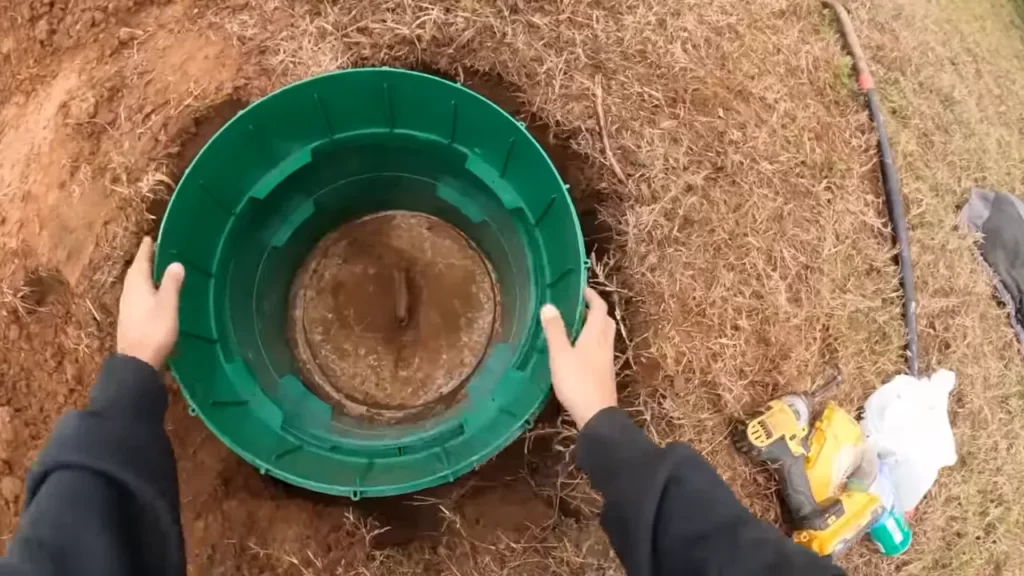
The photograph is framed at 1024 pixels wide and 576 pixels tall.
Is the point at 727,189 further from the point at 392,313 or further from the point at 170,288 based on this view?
the point at 170,288

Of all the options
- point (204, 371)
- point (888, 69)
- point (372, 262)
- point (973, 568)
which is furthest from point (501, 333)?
point (973, 568)

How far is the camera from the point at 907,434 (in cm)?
140

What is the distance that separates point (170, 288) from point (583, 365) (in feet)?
1.92

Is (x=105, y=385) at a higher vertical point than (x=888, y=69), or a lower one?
lower

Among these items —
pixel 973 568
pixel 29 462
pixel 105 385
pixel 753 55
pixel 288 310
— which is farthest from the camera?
pixel 973 568

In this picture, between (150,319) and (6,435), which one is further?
(6,435)

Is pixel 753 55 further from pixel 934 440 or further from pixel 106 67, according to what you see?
pixel 106 67

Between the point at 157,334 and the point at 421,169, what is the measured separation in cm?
59

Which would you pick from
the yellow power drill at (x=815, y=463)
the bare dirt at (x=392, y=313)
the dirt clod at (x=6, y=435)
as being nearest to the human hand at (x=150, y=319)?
the dirt clod at (x=6, y=435)

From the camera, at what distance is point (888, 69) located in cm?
159

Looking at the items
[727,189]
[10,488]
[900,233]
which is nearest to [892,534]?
[900,233]

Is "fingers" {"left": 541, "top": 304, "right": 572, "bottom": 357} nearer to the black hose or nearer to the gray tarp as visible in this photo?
the black hose

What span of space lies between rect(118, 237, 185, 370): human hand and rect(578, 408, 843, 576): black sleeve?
59 centimetres

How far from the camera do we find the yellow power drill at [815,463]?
1.22 meters
